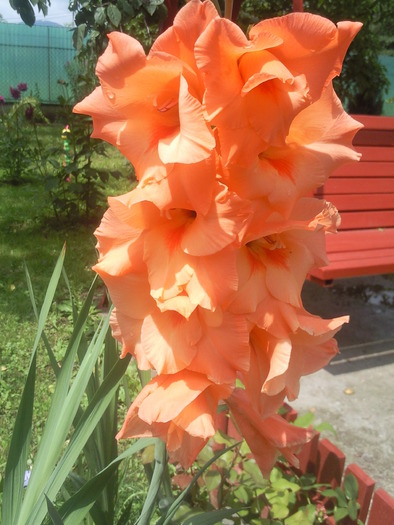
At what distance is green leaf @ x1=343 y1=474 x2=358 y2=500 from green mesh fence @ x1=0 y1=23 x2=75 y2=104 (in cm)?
1664

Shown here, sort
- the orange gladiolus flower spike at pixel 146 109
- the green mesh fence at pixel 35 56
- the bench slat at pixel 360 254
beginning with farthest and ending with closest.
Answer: the green mesh fence at pixel 35 56, the bench slat at pixel 360 254, the orange gladiolus flower spike at pixel 146 109

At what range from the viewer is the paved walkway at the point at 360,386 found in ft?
8.58

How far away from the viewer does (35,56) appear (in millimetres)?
17734

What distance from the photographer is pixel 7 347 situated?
335 cm

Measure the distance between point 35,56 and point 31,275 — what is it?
15.2m

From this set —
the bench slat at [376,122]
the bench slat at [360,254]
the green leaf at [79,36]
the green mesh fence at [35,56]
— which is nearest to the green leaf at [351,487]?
the bench slat at [360,254]

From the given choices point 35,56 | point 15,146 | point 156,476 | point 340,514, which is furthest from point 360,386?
point 35,56

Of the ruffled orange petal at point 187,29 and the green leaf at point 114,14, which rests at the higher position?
the ruffled orange petal at point 187,29

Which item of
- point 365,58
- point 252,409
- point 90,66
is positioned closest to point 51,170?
point 90,66

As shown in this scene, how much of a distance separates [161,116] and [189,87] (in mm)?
53

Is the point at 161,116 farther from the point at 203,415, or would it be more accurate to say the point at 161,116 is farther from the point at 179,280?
the point at 203,415

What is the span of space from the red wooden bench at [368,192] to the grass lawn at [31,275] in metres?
1.90

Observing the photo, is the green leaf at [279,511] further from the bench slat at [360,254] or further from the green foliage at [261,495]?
the bench slat at [360,254]

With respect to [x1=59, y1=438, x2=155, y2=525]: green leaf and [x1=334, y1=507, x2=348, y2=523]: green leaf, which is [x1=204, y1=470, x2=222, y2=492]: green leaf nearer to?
[x1=334, y1=507, x2=348, y2=523]: green leaf
